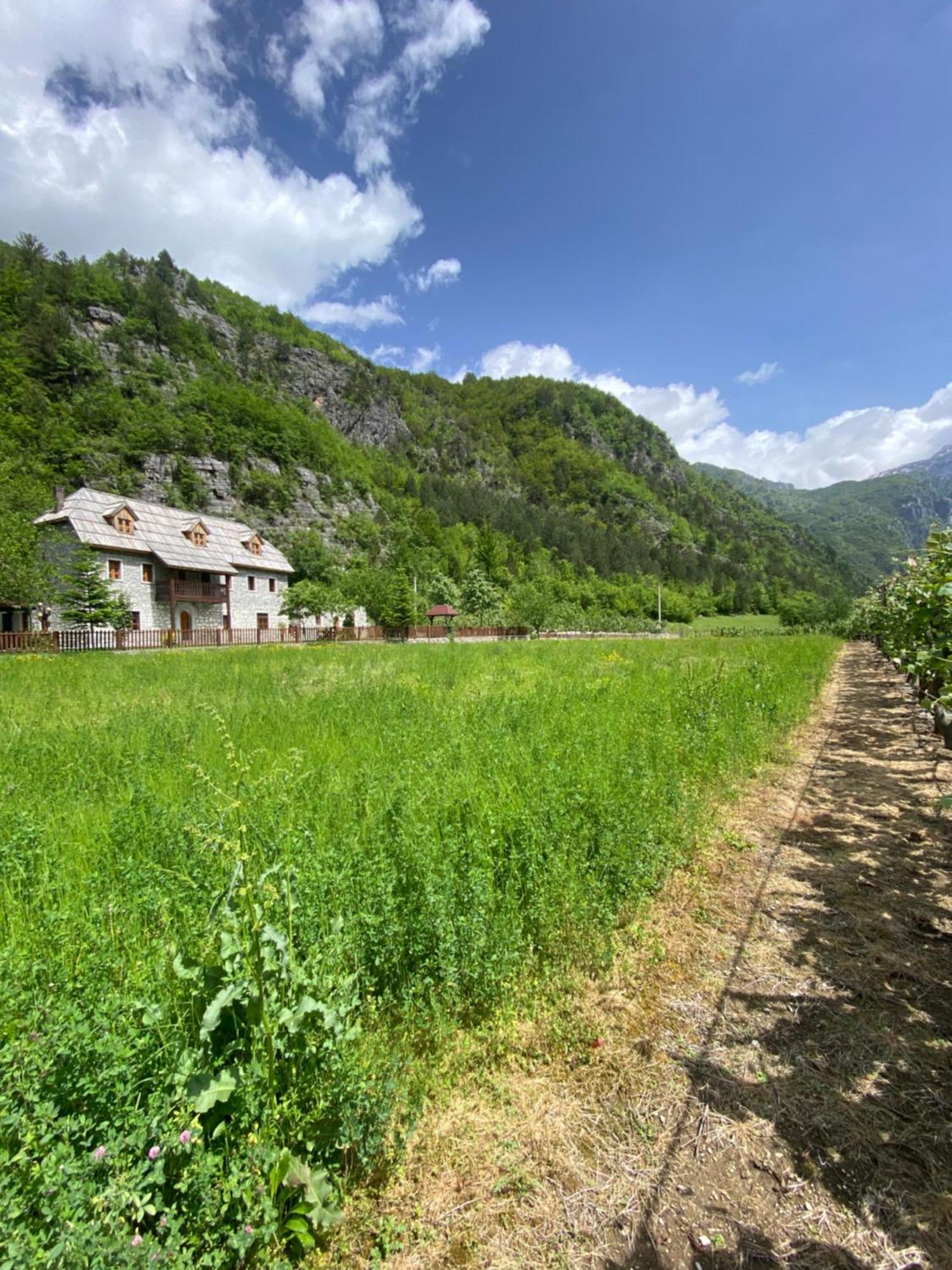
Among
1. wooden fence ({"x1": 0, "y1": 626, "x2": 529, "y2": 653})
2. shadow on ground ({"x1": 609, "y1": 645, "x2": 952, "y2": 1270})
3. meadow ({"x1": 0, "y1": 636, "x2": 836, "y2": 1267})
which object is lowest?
shadow on ground ({"x1": 609, "y1": 645, "x2": 952, "y2": 1270})

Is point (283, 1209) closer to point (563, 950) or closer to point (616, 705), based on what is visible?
point (563, 950)

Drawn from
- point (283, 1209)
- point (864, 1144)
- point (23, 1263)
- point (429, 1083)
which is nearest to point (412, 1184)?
point (429, 1083)

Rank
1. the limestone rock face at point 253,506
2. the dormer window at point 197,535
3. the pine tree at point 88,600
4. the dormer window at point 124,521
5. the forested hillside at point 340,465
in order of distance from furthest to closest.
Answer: the limestone rock face at point 253,506 < the forested hillside at point 340,465 < the dormer window at point 197,535 < the dormer window at point 124,521 < the pine tree at point 88,600

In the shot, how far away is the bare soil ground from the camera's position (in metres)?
1.64

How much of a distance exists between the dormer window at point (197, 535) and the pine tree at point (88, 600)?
39.4ft

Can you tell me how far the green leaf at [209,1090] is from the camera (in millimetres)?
1422

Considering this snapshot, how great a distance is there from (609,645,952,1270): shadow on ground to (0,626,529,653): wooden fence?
87.5 feet

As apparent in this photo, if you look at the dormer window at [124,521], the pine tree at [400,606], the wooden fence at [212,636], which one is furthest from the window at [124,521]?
the pine tree at [400,606]

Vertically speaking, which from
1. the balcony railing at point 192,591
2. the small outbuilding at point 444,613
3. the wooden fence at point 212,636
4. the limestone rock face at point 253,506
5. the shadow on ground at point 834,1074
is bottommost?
the shadow on ground at point 834,1074

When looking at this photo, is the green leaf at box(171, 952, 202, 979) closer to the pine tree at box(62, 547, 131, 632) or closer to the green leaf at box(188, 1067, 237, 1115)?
the green leaf at box(188, 1067, 237, 1115)

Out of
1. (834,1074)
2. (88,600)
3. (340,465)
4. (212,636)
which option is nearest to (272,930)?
(834,1074)

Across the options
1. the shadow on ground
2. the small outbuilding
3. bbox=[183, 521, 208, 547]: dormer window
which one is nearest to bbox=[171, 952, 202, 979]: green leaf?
the shadow on ground

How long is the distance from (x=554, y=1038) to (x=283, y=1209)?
4.04 ft

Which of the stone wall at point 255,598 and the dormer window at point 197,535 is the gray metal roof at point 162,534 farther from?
the stone wall at point 255,598
